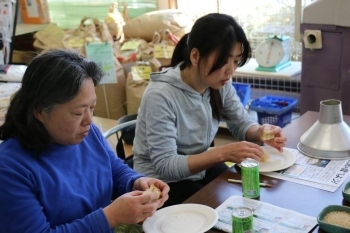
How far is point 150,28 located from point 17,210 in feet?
8.82

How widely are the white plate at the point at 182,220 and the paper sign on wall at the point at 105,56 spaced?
2097mm

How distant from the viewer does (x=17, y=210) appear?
3.57ft

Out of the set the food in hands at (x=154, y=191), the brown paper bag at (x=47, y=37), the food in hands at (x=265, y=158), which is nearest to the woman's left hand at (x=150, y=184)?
the food in hands at (x=154, y=191)

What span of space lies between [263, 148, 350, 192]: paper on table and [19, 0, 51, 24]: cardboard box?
11.5 feet

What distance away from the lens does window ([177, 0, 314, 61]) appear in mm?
3215

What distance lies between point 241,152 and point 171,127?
287 millimetres

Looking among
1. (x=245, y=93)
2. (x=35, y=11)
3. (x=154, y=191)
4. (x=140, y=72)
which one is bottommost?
(x=245, y=93)

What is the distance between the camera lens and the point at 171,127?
1.62m

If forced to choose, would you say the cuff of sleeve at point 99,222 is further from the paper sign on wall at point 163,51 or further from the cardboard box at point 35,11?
the cardboard box at point 35,11

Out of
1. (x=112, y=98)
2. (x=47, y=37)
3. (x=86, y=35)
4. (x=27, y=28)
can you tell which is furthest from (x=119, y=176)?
(x=27, y=28)

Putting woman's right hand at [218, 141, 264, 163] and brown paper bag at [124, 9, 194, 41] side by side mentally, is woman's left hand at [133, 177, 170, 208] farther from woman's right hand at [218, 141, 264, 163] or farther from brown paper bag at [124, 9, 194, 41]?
brown paper bag at [124, 9, 194, 41]

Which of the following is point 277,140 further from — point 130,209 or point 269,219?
point 130,209

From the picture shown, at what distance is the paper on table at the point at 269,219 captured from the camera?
3.77ft

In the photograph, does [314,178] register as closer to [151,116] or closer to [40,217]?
[151,116]
